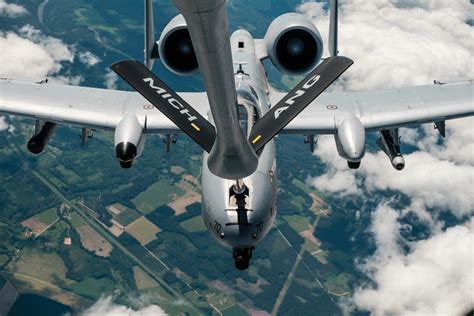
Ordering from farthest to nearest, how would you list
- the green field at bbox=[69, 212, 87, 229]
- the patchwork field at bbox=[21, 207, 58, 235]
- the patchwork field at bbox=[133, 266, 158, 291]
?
the green field at bbox=[69, 212, 87, 229]
the patchwork field at bbox=[21, 207, 58, 235]
the patchwork field at bbox=[133, 266, 158, 291]

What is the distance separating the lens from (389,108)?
18406 millimetres

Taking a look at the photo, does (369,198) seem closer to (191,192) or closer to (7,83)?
(191,192)

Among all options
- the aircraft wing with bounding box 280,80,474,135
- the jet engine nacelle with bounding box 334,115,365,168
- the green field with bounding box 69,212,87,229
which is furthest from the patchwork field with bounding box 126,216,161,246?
the jet engine nacelle with bounding box 334,115,365,168

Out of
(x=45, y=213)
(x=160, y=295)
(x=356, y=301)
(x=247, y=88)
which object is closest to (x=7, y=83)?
(x=247, y=88)

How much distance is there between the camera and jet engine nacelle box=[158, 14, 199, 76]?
17844 millimetres

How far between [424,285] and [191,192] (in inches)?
3292

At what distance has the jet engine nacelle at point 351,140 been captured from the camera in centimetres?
1568

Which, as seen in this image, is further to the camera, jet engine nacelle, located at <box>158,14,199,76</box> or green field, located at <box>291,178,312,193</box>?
green field, located at <box>291,178,312,193</box>

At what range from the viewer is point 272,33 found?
19.4 meters

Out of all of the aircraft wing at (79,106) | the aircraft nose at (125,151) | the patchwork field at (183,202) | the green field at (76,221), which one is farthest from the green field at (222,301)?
the aircraft nose at (125,151)

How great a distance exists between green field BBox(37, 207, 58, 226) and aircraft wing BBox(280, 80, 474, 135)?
107582mm

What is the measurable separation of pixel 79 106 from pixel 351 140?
11113mm

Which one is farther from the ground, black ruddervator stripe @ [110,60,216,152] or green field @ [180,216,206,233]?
black ruddervator stripe @ [110,60,216,152]

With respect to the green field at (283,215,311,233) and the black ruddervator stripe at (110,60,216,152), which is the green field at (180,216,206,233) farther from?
the black ruddervator stripe at (110,60,216,152)
